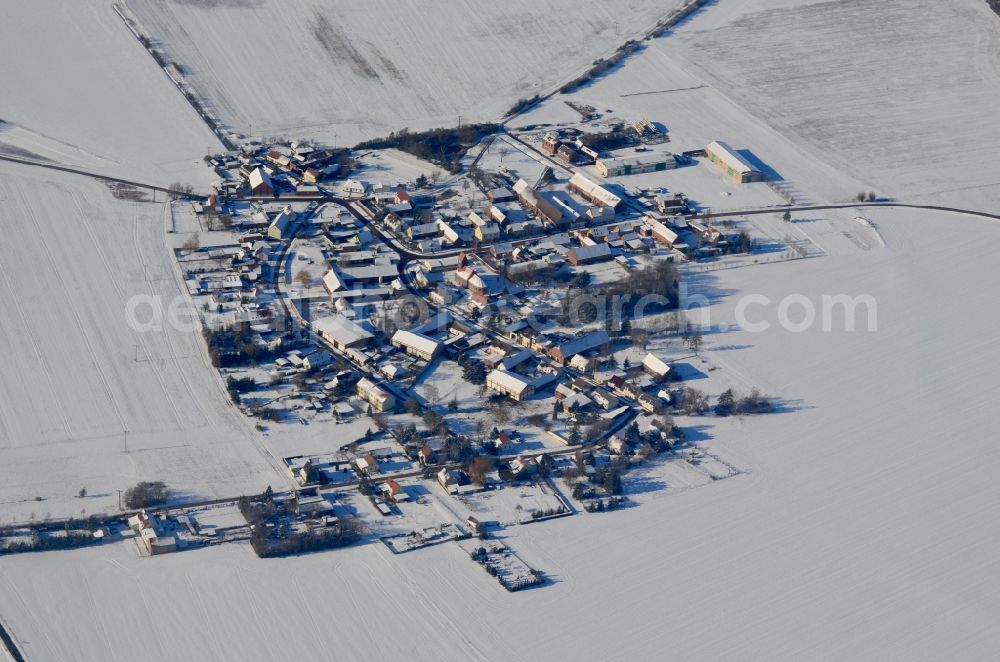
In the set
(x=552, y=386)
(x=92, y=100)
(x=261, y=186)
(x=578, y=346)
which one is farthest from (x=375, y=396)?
(x=92, y=100)

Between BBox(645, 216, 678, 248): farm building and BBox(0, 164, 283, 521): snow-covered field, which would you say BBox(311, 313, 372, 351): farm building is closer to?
BBox(0, 164, 283, 521): snow-covered field

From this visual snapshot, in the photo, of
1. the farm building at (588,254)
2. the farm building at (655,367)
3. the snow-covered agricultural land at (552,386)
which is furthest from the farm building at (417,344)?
the farm building at (588,254)

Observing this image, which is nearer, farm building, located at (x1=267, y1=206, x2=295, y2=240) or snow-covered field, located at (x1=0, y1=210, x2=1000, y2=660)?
snow-covered field, located at (x1=0, y1=210, x2=1000, y2=660)

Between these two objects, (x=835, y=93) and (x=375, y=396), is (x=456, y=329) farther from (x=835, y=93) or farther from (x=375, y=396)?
(x=835, y=93)

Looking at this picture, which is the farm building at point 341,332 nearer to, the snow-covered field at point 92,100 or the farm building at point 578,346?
the farm building at point 578,346

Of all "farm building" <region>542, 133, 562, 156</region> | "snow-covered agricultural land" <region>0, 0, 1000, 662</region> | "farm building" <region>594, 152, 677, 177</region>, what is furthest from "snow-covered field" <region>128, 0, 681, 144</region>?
"farm building" <region>594, 152, 677, 177</region>
